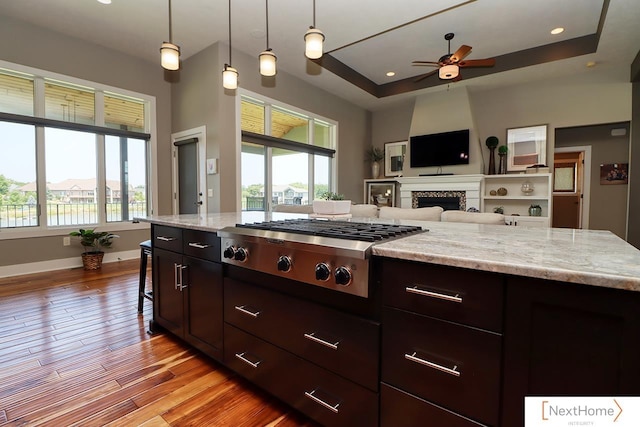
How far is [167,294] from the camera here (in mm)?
2137

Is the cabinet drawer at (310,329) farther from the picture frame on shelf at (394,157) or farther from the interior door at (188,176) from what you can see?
the picture frame on shelf at (394,157)

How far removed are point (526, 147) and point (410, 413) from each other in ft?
20.9

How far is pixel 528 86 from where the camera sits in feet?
18.8

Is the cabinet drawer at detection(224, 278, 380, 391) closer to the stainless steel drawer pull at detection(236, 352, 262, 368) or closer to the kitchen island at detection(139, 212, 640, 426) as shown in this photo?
the kitchen island at detection(139, 212, 640, 426)

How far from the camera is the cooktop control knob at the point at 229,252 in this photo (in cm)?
157

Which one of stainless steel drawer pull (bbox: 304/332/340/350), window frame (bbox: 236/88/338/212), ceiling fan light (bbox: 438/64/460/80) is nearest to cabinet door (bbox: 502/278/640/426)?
stainless steel drawer pull (bbox: 304/332/340/350)

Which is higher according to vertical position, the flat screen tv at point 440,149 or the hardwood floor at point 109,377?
the flat screen tv at point 440,149

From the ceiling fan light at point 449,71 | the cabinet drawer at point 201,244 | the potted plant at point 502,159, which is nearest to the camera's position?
the cabinet drawer at point 201,244

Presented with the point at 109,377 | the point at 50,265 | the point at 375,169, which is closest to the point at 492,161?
the point at 375,169

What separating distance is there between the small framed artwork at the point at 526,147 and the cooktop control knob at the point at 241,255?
6.21m

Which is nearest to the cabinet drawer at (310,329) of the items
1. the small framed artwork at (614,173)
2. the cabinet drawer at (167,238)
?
the cabinet drawer at (167,238)

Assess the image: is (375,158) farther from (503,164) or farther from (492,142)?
(503,164)

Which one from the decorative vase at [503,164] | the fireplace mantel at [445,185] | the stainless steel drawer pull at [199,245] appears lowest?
A: the stainless steel drawer pull at [199,245]

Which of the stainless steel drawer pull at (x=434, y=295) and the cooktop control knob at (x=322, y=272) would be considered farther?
the cooktop control knob at (x=322, y=272)
